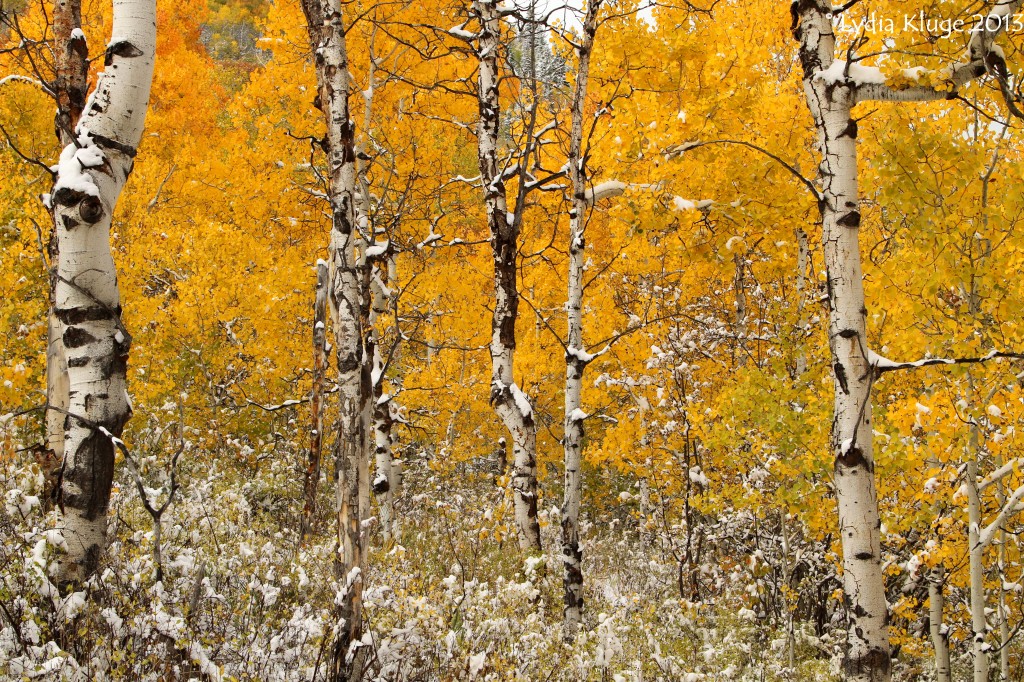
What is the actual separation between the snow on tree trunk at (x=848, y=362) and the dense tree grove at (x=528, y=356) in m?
0.02

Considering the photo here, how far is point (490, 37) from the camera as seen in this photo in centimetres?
647

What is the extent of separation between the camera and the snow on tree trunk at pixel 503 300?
636 centimetres

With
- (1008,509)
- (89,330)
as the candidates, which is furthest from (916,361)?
(89,330)

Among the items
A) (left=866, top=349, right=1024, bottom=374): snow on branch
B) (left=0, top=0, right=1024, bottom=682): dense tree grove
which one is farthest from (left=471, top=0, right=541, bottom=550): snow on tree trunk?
(left=866, top=349, right=1024, bottom=374): snow on branch

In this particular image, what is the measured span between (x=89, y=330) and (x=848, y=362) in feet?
12.7

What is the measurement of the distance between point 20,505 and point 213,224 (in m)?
10.1

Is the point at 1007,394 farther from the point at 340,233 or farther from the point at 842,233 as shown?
the point at 340,233

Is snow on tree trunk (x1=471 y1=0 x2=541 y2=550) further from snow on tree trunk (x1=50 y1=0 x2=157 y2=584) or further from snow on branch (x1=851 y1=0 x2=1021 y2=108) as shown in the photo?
snow on tree trunk (x1=50 y1=0 x2=157 y2=584)

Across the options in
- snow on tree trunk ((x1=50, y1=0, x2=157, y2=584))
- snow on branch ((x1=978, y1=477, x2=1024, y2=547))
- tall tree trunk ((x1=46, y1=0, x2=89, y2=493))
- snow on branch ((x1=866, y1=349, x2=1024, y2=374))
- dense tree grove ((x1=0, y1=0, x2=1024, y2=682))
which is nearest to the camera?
snow on tree trunk ((x1=50, y1=0, x2=157, y2=584))

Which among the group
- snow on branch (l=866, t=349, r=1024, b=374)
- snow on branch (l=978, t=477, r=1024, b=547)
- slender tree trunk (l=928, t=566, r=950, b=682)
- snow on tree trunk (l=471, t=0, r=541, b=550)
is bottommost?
slender tree trunk (l=928, t=566, r=950, b=682)

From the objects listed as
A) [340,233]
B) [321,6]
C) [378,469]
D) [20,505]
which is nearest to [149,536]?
[20,505]

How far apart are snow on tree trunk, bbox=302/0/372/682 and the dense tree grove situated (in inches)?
0.8

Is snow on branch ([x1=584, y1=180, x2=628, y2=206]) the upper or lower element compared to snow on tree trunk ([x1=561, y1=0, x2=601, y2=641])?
upper

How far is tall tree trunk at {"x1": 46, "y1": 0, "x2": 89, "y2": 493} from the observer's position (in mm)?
4148
